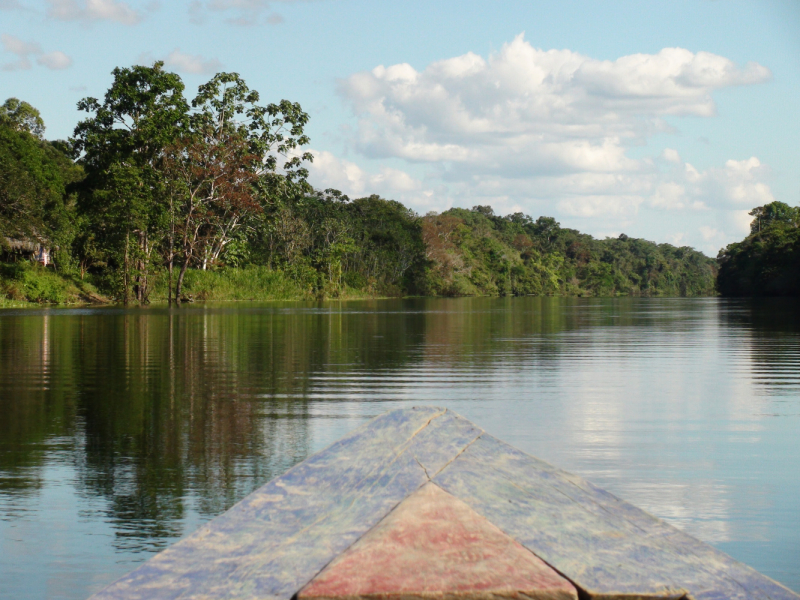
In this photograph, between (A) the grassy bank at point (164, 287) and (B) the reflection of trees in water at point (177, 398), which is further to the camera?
(A) the grassy bank at point (164, 287)

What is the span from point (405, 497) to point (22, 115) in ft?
218

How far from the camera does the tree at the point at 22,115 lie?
196ft

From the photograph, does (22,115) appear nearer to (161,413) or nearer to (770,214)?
(161,413)

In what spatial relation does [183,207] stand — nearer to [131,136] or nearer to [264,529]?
[131,136]

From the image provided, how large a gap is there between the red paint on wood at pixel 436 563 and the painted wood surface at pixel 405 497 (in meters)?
0.04

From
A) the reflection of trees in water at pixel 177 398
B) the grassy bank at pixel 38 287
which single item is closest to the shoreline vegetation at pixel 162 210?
the grassy bank at pixel 38 287

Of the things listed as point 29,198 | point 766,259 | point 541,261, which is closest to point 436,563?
point 29,198

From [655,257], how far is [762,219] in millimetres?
38469

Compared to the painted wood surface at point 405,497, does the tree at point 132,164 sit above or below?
above

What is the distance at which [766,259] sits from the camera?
76.8 metres

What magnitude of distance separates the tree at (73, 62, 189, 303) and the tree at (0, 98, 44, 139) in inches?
1061

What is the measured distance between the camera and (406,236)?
7200 centimetres

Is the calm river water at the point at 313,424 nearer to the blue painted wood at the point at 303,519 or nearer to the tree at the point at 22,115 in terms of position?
the blue painted wood at the point at 303,519

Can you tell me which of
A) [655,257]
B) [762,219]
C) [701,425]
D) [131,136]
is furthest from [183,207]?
[655,257]
